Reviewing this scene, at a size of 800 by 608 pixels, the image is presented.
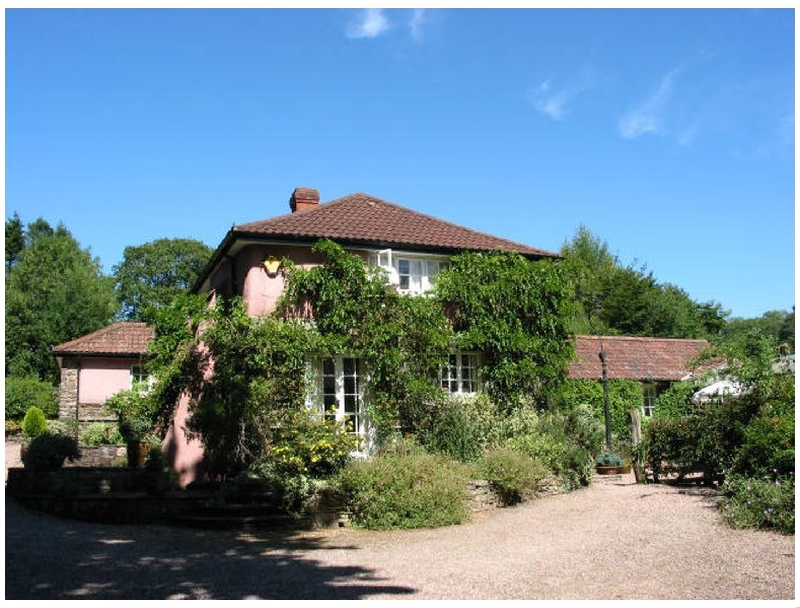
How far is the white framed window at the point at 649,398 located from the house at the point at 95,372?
18.8 meters

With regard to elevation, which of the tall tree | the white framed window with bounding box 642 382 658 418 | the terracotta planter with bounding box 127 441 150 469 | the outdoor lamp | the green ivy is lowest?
the terracotta planter with bounding box 127 441 150 469

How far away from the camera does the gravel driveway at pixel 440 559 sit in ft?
27.0

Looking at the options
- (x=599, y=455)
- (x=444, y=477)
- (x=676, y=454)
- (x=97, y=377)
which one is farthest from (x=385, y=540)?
(x=97, y=377)

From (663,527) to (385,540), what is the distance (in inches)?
180

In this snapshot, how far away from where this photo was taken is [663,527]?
12.0 meters

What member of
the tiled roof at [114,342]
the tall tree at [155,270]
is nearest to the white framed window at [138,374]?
the tiled roof at [114,342]

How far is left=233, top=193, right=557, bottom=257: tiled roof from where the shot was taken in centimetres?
1775

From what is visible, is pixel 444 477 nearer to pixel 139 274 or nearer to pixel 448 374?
pixel 448 374

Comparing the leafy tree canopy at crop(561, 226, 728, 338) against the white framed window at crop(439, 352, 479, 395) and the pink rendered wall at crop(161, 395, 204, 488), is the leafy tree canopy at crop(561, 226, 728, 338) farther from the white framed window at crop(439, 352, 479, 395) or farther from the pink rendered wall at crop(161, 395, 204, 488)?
the pink rendered wall at crop(161, 395, 204, 488)

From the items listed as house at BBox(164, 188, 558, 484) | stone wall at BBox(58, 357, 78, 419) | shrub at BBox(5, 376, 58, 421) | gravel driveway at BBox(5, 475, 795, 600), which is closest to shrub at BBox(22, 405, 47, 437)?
stone wall at BBox(58, 357, 78, 419)

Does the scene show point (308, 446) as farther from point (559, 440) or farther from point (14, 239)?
point (14, 239)

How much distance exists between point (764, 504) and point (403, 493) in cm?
604

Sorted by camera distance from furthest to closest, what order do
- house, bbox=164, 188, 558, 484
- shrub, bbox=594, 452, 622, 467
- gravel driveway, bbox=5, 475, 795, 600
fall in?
shrub, bbox=594, 452, 622, 467 < house, bbox=164, 188, 558, 484 < gravel driveway, bbox=5, 475, 795, 600

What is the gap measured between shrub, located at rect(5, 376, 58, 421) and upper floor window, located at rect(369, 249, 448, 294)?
22.8 m
